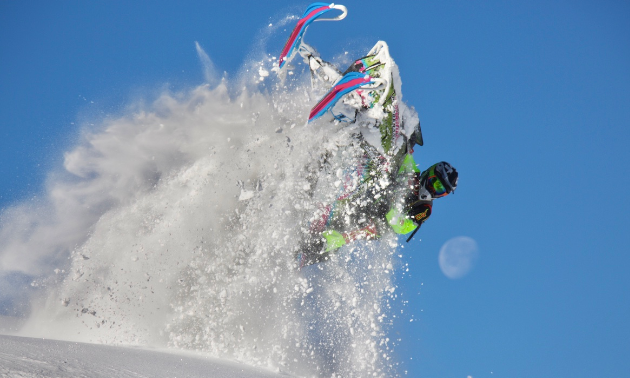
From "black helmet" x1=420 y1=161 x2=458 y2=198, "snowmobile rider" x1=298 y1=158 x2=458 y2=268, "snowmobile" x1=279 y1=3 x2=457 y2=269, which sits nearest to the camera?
"snowmobile" x1=279 y1=3 x2=457 y2=269

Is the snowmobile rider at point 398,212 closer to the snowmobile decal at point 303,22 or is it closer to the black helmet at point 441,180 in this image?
the black helmet at point 441,180

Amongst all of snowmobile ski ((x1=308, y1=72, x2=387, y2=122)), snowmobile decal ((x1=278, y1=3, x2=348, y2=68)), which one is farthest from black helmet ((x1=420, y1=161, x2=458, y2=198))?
snowmobile decal ((x1=278, y1=3, x2=348, y2=68))

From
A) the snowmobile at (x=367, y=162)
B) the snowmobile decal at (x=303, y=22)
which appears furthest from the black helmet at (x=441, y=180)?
the snowmobile decal at (x=303, y=22)

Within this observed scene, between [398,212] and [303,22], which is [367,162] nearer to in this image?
[398,212]

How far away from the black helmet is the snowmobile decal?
9.85 feet

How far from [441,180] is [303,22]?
3.42 meters

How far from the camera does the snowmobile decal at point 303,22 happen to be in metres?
4.90

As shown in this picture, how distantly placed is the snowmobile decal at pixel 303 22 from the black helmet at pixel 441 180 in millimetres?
3003

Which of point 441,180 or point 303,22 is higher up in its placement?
point 303,22

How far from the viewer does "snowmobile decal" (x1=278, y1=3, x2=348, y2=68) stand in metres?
4.90

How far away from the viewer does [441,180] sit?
19.7 ft

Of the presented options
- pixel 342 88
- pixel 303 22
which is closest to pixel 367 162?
pixel 342 88

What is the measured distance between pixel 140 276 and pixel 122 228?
1340 mm

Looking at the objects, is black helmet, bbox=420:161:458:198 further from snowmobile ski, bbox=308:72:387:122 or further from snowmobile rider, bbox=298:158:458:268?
snowmobile ski, bbox=308:72:387:122
